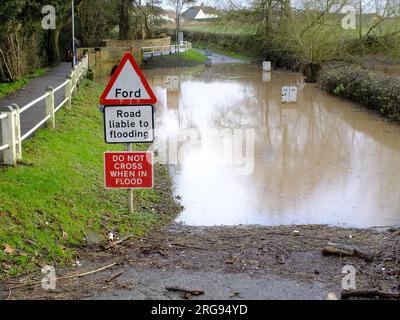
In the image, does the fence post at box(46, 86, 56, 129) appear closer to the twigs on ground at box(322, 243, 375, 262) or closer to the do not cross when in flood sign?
the do not cross when in flood sign

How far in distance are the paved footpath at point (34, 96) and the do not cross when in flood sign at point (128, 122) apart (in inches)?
136

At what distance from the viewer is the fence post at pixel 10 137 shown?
807cm

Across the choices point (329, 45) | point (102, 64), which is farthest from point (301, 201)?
point (102, 64)

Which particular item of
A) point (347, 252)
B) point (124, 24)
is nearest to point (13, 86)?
point (347, 252)

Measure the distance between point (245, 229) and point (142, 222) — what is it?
5.26ft

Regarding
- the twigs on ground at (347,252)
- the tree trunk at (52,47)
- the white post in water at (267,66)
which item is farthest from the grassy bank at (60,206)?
the white post in water at (267,66)

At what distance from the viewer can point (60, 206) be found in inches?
286

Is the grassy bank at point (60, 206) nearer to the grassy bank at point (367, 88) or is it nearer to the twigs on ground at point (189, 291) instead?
the twigs on ground at point (189, 291)

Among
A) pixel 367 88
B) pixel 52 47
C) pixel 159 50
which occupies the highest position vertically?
pixel 159 50

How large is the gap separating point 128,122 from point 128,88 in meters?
0.46

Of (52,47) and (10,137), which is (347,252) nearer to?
(10,137)

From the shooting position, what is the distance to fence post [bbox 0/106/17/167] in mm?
8070

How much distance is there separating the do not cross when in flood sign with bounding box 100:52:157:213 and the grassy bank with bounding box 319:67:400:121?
15164 mm
